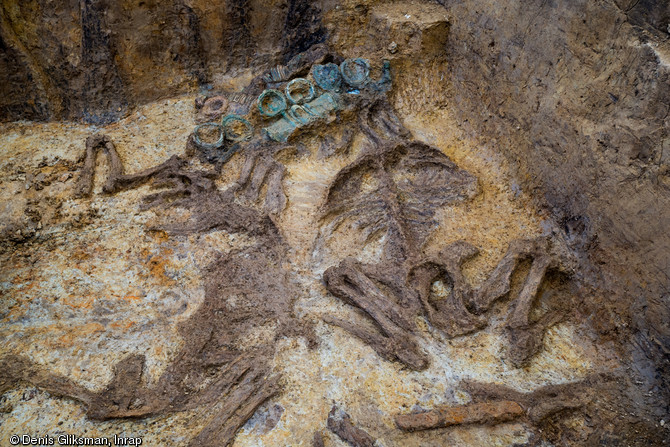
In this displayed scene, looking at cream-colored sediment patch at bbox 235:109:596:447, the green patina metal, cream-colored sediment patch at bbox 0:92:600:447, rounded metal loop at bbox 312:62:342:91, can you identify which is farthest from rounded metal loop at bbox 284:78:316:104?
cream-colored sediment patch at bbox 235:109:596:447

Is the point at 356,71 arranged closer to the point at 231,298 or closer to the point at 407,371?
the point at 231,298

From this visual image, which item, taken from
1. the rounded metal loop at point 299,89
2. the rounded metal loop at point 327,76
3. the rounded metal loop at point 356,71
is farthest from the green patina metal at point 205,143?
the rounded metal loop at point 356,71

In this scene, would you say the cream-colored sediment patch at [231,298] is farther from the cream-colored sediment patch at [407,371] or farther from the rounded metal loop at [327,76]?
the rounded metal loop at [327,76]

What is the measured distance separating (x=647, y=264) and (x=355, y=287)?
1.91 m

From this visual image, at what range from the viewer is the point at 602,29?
372cm

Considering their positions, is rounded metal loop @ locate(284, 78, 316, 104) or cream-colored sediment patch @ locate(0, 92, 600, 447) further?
rounded metal loop @ locate(284, 78, 316, 104)

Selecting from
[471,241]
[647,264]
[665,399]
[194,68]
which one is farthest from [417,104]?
[665,399]

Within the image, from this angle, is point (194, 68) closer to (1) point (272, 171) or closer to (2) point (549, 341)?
(1) point (272, 171)

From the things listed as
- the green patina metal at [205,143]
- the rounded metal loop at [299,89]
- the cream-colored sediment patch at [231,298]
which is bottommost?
the cream-colored sediment patch at [231,298]

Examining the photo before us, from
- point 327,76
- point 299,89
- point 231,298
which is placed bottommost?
point 231,298

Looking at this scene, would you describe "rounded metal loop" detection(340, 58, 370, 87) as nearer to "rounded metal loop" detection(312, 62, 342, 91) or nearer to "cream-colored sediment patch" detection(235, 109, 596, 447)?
"rounded metal loop" detection(312, 62, 342, 91)

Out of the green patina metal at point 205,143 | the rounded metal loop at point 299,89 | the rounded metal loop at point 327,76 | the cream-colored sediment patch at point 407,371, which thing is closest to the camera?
the cream-colored sediment patch at point 407,371

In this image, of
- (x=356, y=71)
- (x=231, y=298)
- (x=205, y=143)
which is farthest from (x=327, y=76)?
(x=231, y=298)

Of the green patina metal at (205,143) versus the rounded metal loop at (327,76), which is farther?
the rounded metal loop at (327,76)
